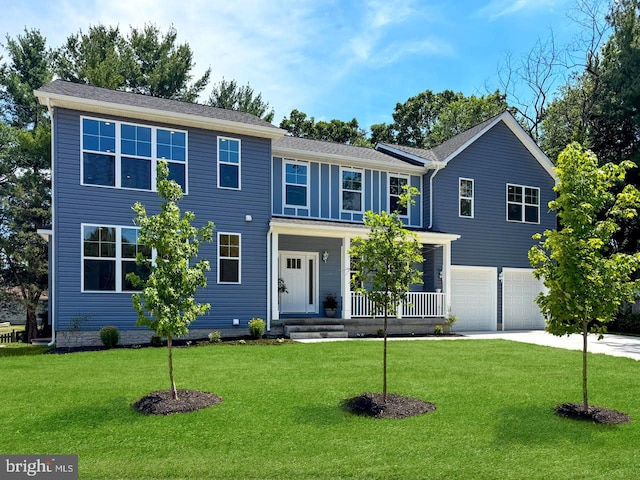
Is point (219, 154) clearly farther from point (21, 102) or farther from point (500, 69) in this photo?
point (500, 69)

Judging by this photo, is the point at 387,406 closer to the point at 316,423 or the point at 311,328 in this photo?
the point at 316,423

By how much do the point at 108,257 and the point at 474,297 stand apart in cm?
1270

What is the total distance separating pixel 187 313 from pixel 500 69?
26766mm

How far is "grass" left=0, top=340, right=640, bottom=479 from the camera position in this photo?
4.61 meters

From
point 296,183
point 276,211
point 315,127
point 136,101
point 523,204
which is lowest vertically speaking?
point 276,211

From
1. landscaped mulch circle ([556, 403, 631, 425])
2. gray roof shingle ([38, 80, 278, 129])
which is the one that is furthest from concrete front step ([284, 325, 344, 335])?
landscaped mulch circle ([556, 403, 631, 425])

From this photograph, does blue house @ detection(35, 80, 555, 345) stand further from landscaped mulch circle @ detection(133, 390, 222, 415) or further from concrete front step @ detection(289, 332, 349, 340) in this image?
landscaped mulch circle @ detection(133, 390, 222, 415)

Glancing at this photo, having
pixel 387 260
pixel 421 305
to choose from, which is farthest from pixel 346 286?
pixel 387 260

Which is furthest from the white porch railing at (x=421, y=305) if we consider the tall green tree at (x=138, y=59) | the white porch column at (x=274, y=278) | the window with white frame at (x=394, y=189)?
the tall green tree at (x=138, y=59)

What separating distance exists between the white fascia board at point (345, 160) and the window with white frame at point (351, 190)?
0.32 metres

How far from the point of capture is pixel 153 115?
1289 centimetres

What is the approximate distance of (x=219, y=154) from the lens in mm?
13891

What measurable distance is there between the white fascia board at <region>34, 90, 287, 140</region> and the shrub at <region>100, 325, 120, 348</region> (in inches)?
222

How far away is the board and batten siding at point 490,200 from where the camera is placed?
686 inches
